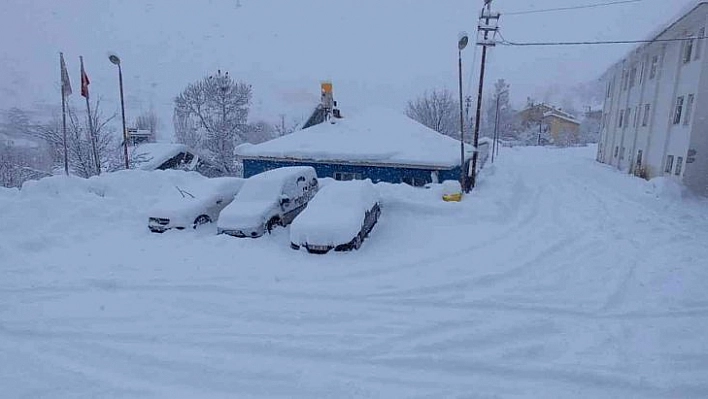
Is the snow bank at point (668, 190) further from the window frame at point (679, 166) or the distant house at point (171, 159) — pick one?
the distant house at point (171, 159)

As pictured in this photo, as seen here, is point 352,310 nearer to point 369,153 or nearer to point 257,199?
point 257,199

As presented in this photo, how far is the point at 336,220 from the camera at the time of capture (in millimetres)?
9367

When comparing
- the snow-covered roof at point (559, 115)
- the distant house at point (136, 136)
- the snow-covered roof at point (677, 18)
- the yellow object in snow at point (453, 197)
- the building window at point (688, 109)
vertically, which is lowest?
the yellow object in snow at point (453, 197)

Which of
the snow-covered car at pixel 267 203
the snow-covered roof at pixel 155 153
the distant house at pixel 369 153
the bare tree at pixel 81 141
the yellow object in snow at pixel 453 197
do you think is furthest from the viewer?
the snow-covered roof at pixel 155 153

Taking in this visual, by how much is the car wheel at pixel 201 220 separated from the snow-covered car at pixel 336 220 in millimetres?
3096

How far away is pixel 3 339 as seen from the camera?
5.49 meters

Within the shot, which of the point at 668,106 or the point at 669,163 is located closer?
the point at 669,163

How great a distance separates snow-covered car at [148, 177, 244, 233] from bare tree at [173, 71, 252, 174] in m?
26.0

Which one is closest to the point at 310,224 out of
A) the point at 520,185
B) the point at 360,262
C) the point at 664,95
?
the point at 360,262

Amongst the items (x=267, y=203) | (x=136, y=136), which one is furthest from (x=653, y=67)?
(x=136, y=136)

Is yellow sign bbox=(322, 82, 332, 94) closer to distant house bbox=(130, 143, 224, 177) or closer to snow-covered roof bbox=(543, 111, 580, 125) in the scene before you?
distant house bbox=(130, 143, 224, 177)

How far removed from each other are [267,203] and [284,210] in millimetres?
572

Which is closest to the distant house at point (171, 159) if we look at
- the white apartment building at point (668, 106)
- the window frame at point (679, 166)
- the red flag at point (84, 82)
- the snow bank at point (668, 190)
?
the red flag at point (84, 82)

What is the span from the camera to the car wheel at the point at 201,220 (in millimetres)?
10867
